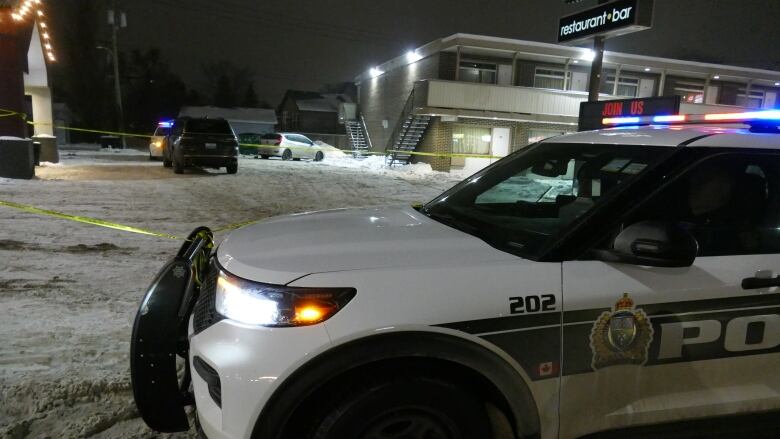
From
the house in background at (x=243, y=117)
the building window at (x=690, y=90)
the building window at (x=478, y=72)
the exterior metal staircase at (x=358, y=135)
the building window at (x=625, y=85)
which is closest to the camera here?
the building window at (x=478, y=72)

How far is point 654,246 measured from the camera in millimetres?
2152

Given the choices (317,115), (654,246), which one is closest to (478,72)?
(654,246)

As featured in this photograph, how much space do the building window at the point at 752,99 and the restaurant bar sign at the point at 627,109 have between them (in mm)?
30921

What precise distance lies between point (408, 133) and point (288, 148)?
20.9ft

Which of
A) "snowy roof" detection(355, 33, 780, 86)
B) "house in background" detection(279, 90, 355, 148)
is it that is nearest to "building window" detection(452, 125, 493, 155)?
"snowy roof" detection(355, 33, 780, 86)

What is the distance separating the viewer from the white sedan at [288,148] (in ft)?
92.1

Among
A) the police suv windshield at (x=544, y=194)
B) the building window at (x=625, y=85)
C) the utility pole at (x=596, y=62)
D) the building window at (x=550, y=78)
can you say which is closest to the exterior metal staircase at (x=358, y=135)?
the building window at (x=550, y=78)

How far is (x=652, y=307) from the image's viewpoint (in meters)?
2.22

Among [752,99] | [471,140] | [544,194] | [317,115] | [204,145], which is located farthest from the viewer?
[317,115]

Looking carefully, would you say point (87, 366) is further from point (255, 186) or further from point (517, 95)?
point (517, 95)

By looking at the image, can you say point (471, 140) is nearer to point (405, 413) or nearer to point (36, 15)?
point (36, 15)

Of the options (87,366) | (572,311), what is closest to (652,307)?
(572,311)

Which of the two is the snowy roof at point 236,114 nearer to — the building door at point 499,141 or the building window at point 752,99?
the building door at point 499,141

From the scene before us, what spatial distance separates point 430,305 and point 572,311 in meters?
0.57
